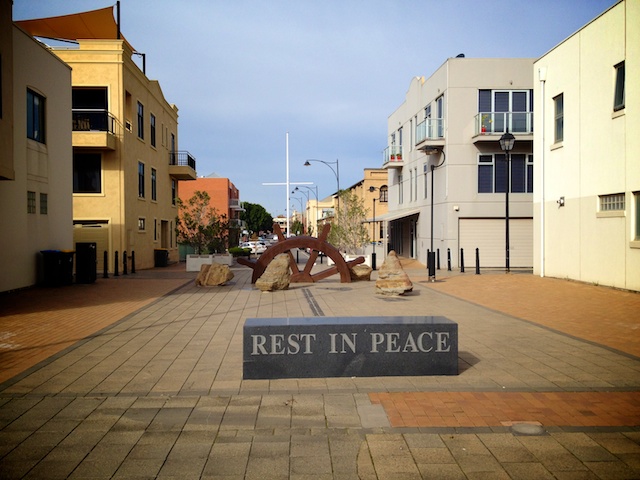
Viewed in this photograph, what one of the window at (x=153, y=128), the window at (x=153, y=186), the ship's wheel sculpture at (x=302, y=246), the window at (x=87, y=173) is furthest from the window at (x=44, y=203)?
the window at (x=153, y=128)

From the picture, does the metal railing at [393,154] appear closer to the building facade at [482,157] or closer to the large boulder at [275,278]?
the building facade at [482,157]

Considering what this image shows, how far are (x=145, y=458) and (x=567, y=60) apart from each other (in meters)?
19.5

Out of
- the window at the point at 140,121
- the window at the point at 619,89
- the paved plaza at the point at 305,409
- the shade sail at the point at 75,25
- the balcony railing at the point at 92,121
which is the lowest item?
the paved plaza at the point at 305,409

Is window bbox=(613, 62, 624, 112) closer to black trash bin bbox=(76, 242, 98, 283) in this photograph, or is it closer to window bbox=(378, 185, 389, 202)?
black trash bin bbox=(76, 242, 98, 283)

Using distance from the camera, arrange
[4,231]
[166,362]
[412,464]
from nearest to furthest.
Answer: [412,464], [166,362], [4,231]

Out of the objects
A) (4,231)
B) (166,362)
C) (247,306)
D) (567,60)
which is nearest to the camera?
(166,362)

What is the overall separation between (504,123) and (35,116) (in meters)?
20.8

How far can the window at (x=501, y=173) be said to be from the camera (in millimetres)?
28281

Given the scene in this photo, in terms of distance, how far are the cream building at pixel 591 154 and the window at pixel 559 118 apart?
0.04 m

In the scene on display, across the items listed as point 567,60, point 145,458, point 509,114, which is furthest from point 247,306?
point 509,114

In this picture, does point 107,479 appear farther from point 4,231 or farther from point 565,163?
point 565,163

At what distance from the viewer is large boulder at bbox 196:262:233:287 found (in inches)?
720

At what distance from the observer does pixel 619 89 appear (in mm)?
16109

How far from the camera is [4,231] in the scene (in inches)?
608
